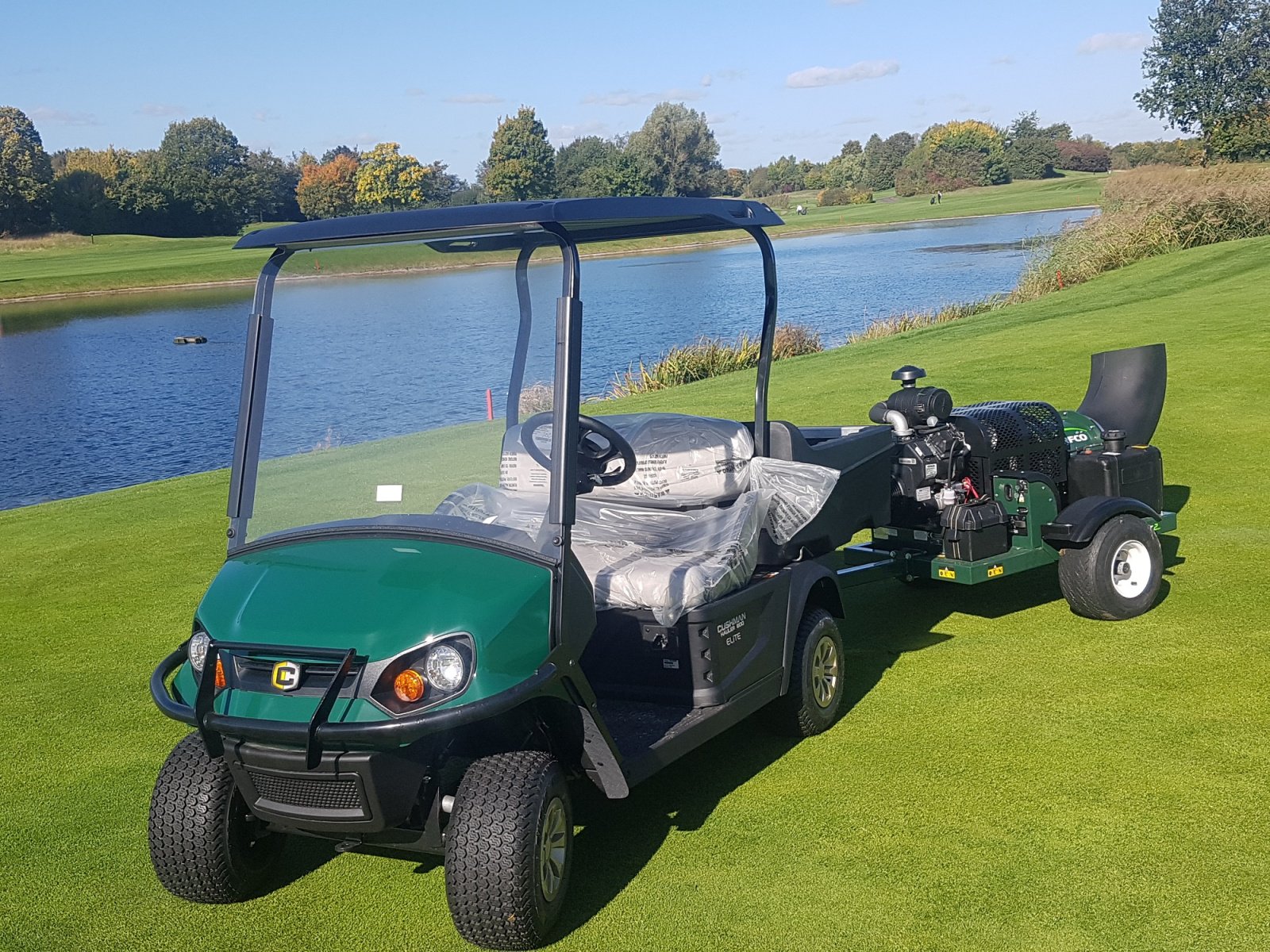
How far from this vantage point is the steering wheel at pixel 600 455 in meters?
4.80

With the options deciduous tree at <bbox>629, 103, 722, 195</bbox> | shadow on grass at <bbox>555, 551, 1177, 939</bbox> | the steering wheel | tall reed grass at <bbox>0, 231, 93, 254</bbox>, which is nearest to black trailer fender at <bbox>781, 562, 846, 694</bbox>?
shadow on grass at <bbox>555, 551, 1177, 939</bbox>

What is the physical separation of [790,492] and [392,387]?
163 centimetres

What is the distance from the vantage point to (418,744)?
3342 mm

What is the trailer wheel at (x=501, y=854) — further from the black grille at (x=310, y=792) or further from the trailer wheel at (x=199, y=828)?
the trailer wheel at (x=199, y=828)

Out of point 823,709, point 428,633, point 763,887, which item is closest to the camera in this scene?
point 428,633

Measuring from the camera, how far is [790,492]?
16.0 ft

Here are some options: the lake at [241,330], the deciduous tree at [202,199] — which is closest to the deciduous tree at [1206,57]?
the lake at [241,330]

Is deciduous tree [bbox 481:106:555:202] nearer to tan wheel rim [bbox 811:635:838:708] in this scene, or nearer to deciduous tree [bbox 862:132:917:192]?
tan wheel rim [bbox 811:635:838:708]

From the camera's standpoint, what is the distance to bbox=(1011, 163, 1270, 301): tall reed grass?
24281 mm

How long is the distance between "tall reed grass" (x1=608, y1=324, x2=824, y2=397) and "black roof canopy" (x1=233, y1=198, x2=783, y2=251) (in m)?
13.6

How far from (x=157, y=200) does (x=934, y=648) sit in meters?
83.2

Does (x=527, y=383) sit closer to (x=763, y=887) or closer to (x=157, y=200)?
(x=763, y=887)

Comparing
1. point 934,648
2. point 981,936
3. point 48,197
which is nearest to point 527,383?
point 981,936

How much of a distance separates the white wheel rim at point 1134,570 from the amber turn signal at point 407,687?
13.3 feet
